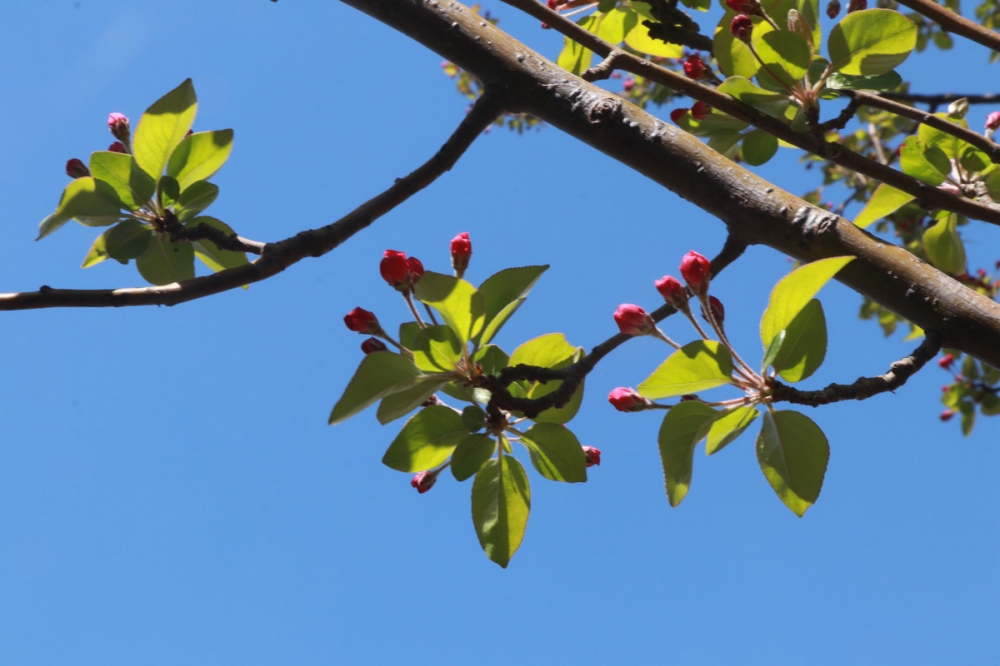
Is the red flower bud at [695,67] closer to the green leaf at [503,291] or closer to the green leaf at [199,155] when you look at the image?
the green leaf at [503,291]

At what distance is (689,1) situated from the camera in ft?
5.98

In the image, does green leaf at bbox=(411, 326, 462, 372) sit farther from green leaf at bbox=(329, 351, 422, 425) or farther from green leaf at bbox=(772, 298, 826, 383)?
green leaf at bbox=(772, 298, 826, 383)

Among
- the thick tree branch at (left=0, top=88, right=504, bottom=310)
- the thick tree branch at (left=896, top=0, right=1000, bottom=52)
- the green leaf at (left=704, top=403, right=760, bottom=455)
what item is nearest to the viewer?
the thick tree branch at (left=0, top=88, right=504, bottom=310)

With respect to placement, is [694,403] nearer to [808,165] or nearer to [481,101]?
[481,101]

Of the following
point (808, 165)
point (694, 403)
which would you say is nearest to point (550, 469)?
point (694, 403)

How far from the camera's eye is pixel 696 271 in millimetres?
1200

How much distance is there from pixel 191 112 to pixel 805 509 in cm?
118

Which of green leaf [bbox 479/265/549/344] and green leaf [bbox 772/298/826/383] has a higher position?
green leaf [bbox 479/265/549/344]

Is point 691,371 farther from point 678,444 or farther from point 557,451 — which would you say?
point 557,451

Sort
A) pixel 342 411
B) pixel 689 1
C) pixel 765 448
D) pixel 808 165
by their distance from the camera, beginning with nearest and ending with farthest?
pixel 342 411 < pixel 765 448 < pixel 689 1 < pixel 808 165

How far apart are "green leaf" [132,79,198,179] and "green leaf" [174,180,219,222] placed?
0.06m

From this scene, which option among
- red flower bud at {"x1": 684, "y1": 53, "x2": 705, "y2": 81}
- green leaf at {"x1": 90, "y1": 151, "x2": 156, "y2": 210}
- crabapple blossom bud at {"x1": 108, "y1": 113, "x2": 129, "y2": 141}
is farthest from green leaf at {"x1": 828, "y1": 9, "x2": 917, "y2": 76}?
crabapple blossom bud at {"x1": 108, "y1": 113, "x2": 129, "y2": 141}

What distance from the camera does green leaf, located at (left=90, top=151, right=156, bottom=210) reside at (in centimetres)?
131

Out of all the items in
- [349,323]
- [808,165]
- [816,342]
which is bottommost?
[816,342]
